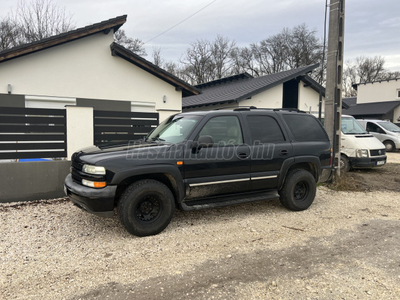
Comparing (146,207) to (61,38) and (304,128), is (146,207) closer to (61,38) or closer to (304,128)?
(304,128)

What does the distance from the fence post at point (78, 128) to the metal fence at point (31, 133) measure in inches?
4.2

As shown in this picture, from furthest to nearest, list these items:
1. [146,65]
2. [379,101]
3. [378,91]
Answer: [378,91] < [379,101] < [146,65]

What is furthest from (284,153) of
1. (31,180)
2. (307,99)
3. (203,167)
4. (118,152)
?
(307,99)

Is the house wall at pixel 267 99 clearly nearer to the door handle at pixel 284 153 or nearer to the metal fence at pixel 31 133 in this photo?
the door handle at pixel 284 153

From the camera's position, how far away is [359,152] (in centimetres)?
930

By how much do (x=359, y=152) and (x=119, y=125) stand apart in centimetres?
742

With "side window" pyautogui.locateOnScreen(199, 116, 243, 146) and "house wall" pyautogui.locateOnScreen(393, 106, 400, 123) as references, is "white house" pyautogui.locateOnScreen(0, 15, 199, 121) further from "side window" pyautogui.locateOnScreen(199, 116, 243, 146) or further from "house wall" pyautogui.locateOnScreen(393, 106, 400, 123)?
"house wall" pyautogui.locateOnScreen(393, 106, 400, 123)

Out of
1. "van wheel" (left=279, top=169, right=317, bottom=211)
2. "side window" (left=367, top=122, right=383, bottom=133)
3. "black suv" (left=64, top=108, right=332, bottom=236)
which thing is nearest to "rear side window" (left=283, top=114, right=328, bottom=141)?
"black suv" (left=64, top=108, right=332, bottom=236)

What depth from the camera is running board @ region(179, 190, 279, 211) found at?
15.0ft

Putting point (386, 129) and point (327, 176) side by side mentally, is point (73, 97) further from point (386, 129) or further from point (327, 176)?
point (386, 129)

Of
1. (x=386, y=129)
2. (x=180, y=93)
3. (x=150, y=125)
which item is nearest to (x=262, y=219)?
(x=150, y=125)

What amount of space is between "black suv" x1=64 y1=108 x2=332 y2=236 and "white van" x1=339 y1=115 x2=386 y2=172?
4030mm

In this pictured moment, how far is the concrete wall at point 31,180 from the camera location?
19.3ft

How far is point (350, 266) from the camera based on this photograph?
137 inches
